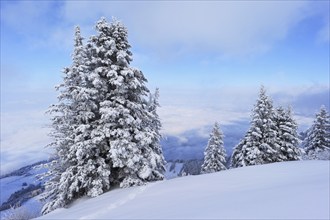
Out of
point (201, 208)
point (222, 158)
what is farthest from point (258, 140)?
point (201, 208)

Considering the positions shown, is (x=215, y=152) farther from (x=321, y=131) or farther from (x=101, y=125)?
(x=101, y=125)

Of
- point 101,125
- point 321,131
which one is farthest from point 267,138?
point 101,125

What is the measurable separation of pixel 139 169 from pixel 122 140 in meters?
2.04

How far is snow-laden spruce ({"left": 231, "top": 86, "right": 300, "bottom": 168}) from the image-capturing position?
27391 mm

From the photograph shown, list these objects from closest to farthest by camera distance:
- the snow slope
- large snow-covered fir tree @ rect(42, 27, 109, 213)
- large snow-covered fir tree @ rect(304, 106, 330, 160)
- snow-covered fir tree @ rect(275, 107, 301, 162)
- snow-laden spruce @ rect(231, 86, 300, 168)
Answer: the snow slope
large snow-covered fir tree @ rect(42, 27, 109, 213)
snow-laden spruce @ rect(231, 86, 300, 168)
snow-covered fir tree @ rect(275, 107, 301, 162)
large snow-covered fir tree @ rect(304, 106, 330, 160)

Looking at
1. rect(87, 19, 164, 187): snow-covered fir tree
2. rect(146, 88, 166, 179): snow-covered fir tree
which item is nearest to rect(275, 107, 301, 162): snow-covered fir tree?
rect(146, 88, 166, 179): snow-covered fir tree

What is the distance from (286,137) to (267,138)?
2780 millimetres

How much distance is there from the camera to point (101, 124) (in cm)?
1597

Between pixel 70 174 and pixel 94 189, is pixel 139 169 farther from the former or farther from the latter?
pixel 70 174

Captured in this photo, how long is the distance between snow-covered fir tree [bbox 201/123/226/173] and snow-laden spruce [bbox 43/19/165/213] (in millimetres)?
17939

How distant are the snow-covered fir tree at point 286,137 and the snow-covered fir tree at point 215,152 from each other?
7402 mm

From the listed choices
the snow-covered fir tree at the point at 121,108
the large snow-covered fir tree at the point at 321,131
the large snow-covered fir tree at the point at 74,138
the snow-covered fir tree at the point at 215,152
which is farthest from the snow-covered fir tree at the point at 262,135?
the large snow-covered fir tree at the point at 74,138

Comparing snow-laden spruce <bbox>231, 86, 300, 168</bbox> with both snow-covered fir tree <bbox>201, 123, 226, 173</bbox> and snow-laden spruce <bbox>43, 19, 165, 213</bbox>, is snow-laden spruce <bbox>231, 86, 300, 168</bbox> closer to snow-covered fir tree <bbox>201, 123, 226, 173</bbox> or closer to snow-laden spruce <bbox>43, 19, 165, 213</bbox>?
snow-covered fir tree <bbox>201, 123, 226, 173</bbox>

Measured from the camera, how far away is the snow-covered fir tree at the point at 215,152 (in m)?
34.2
